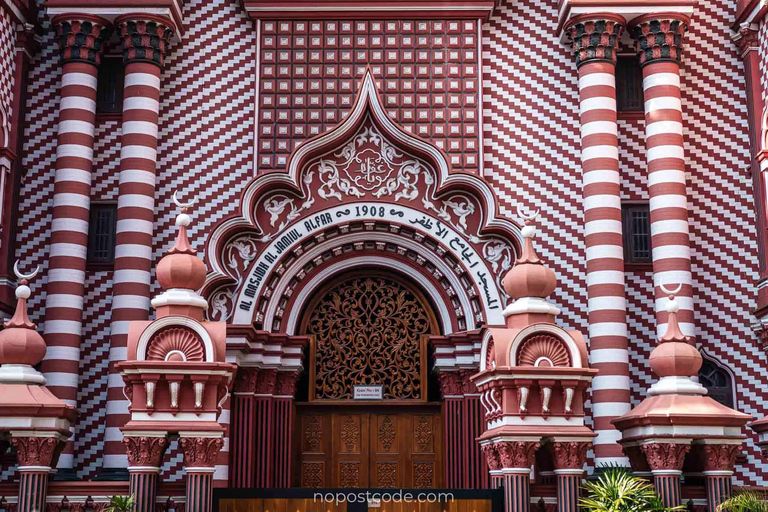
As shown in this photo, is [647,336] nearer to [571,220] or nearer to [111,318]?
[571,220]

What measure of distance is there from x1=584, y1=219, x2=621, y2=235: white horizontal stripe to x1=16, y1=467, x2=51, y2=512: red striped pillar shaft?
1095 cm

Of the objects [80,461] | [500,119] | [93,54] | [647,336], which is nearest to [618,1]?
[500,119]

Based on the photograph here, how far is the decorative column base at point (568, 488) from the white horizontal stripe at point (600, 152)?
7.17 m

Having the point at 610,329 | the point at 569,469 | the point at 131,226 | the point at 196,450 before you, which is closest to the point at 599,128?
the point at 610,329

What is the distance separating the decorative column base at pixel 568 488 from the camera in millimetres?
16859

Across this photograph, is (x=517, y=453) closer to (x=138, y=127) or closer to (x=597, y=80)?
(x=597, y=80)

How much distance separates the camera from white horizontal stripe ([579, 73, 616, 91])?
71.8ft

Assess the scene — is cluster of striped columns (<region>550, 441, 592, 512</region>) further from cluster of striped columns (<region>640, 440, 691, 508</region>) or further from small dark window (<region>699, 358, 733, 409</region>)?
small dark window (<region>699, 358, 733, 409</region>)

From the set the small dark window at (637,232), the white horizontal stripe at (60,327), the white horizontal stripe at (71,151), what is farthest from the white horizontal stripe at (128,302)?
the small dark window at (637,232)

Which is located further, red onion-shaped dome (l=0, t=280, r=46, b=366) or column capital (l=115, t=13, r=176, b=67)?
column capital (l=115, t=13, r=176, b=67)

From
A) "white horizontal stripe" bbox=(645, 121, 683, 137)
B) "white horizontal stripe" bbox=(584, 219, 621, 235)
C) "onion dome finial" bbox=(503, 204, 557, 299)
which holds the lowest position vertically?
"onion dome finial" bbox=(503, 204, 557, 299)

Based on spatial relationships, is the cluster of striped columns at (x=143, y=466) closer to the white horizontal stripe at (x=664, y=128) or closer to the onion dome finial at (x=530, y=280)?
the onion dome finial at (x=530, y=280)

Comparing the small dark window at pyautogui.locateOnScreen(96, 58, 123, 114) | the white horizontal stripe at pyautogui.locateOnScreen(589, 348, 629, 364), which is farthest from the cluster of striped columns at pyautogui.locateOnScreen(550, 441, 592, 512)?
the small dark window at pyautogui.locateOnScreen(96, 58, 123, 114)

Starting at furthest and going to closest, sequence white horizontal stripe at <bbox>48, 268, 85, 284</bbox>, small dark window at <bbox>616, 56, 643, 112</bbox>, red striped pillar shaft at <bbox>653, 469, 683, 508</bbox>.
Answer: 1. small dark window at <bbox>616, 56, 643, 112</bbox>
2. white horizontal stripe at <bbox>48, 268, 85, 284</bbox>
3. red striped pillar shaft at <bbox>653, 469, 683, 508</bbox>
